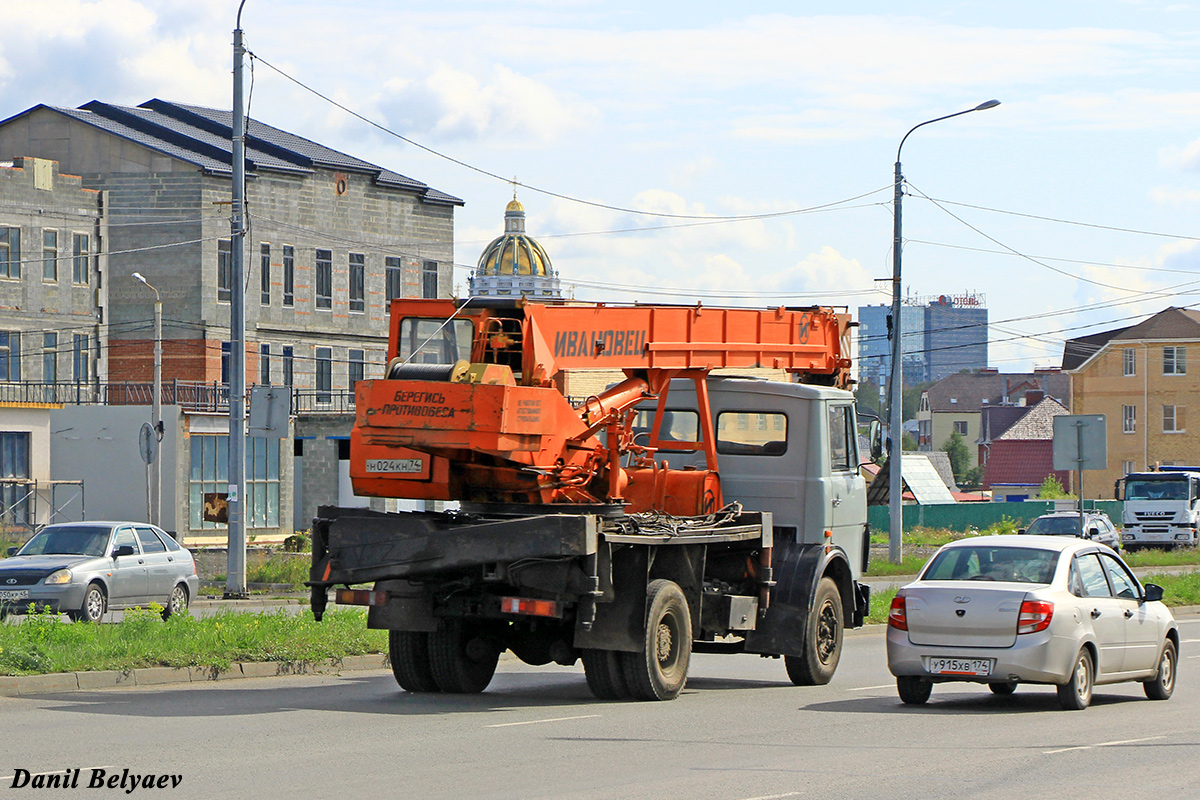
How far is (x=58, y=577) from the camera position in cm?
2147

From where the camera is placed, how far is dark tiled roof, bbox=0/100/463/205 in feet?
200

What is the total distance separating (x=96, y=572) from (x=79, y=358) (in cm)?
3786

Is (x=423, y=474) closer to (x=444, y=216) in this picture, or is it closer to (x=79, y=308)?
(x=79, y=308)

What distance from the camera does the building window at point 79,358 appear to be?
57375mm

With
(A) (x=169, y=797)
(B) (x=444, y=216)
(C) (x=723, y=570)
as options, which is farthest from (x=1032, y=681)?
(B) (x=444, y=216)

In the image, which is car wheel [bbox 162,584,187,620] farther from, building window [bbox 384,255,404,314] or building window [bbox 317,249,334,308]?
building window [bbox 384,255,404,314]

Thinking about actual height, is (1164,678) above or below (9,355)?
below

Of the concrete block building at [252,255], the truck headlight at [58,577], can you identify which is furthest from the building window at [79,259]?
the truck headlight at [58,577]

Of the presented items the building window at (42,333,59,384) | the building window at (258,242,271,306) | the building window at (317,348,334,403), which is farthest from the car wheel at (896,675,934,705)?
the building window at (317,348,334,403)

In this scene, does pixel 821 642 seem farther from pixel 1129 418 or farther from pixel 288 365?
pixel 1129 418

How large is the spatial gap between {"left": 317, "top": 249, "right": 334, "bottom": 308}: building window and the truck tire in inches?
2028

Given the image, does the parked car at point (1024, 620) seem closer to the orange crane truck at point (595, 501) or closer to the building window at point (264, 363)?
the orange crane truck at point (595, 501)

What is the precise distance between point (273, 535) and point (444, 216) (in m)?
17.1

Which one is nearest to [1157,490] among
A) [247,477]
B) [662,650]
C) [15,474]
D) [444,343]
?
[247,477]
